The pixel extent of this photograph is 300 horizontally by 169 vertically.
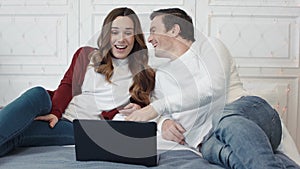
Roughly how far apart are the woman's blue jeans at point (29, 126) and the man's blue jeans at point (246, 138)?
1.97 feet

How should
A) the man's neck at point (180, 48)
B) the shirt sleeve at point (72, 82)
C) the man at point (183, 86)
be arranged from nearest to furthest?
the man at point (183, 86), the man's neck at point (180, 48), the shirt sleeve at point (72, 82)

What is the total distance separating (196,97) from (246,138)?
454 millimetres

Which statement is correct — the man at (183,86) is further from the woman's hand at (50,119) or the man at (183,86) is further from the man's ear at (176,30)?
the woman's hand at (50,119)

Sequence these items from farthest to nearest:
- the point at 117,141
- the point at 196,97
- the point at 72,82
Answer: the point at 72,82 < the point at 196,97 < the point at 117,141

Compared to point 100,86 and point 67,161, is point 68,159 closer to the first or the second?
point 67,161

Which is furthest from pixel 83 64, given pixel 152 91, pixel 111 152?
pixel 111 152

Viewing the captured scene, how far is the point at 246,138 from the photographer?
4.22ft

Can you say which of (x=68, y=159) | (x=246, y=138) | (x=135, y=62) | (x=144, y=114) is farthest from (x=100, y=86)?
(x=246, y=138)

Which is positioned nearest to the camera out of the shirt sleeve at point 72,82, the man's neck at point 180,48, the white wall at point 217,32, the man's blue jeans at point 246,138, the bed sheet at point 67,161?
the man's blue jeans at point 246,138

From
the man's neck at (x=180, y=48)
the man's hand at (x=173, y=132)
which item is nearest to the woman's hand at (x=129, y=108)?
the man's hand at (x=173, y=132)

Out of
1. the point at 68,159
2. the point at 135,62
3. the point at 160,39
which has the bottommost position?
the point at 68,159

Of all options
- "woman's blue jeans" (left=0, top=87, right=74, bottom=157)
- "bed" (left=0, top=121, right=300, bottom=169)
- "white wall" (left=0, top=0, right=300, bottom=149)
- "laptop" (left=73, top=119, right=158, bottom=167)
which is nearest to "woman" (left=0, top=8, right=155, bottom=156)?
"woman's blue jeans" (left=0, top=87, right=74, bottom=157)

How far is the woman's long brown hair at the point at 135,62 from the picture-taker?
1.86 metres

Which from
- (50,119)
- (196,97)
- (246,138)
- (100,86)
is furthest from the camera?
(100,86)
